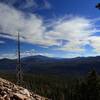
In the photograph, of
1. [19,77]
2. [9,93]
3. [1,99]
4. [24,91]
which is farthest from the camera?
[19,77]

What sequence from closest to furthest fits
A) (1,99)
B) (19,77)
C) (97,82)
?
(1,99), (19,77), (97,82)

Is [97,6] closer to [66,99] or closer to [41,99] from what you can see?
[41,99]

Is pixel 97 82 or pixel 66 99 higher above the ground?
pixel 97 82

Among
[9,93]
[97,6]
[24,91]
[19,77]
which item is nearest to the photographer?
[9,93]

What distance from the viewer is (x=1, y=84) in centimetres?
1883

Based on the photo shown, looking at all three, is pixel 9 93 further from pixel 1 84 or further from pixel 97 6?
pixel 97 6

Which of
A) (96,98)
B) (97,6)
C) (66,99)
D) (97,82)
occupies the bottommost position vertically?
(66,99)

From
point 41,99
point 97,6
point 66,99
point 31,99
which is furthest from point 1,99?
point 66,99

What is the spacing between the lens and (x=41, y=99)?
1873 centimetres

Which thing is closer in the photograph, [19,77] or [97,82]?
[19,77]

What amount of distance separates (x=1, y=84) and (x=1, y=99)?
11.4 feet

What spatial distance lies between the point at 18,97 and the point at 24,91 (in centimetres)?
224

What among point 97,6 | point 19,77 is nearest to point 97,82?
point 19,77

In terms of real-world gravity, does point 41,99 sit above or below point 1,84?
below
